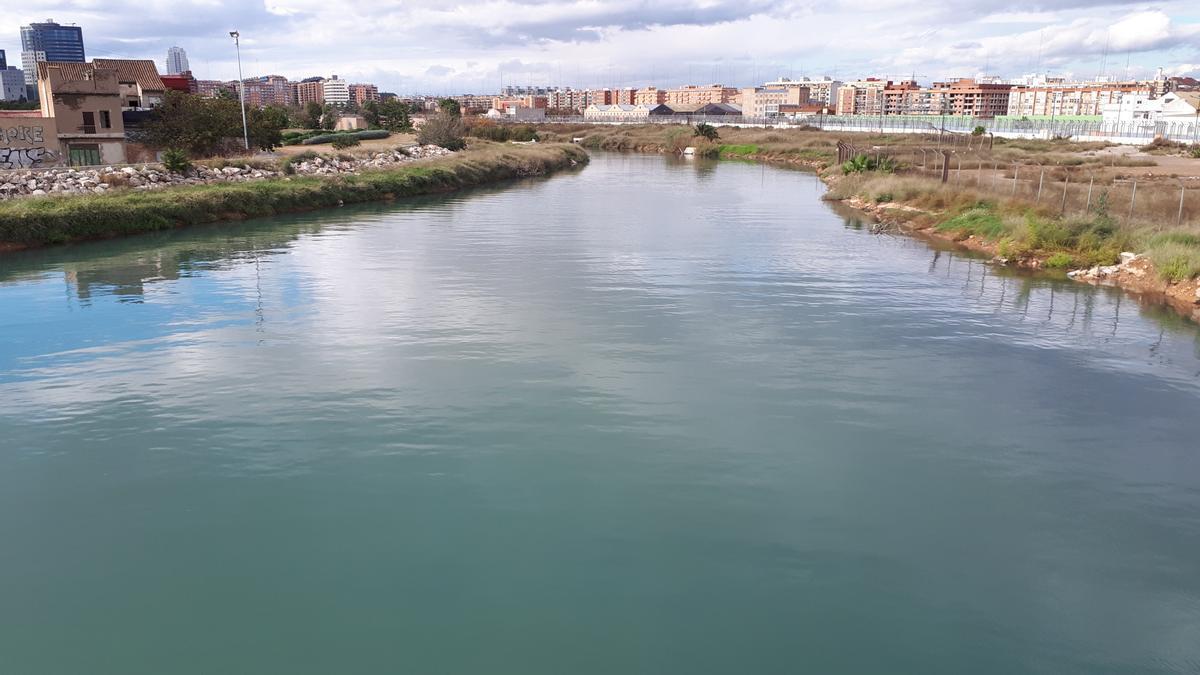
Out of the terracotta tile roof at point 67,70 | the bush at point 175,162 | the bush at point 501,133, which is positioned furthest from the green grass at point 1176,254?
the bush at point 501,133

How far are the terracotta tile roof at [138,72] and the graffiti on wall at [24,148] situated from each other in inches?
1070

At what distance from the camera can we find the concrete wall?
43.3 meters

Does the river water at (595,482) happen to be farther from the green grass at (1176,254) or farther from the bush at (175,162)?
the bush at (175,162)

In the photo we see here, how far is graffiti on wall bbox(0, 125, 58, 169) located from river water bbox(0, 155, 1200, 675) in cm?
2449

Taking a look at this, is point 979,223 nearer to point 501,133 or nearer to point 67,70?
point 67,70

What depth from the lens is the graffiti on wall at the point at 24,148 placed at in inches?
1705

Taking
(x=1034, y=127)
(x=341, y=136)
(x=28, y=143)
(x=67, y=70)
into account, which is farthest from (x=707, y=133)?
(x=28, y=143)

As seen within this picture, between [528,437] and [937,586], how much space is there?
643 centimetres

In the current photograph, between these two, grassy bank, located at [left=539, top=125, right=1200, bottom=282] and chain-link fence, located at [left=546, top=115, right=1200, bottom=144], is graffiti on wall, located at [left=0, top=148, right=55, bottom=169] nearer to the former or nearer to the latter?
grassy bank, located at [left=539, top=125, right=1200, bottom=282]

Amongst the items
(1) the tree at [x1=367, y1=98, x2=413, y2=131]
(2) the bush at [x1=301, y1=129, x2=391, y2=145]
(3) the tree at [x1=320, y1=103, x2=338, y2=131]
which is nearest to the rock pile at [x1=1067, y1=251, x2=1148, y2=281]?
(2) the bush at [x1=301, y1=129, x2=391, y2=145]

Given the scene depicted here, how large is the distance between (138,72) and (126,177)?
126ft

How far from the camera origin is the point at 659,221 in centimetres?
3997

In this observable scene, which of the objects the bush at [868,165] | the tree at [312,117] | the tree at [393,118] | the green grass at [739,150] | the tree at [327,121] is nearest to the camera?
the bush at [868,165]

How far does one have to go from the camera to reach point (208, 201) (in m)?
39.0
